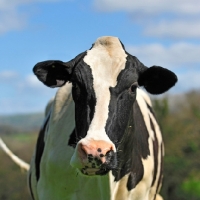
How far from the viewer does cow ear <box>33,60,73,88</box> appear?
8.77m

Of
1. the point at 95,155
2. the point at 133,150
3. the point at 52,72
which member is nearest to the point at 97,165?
the point at 95,155

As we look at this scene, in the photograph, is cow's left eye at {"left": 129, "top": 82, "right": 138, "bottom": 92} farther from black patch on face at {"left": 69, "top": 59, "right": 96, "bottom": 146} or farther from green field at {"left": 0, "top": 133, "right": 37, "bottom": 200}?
green field at {"left": 0, "top": 133, "right": 37, "bottom": 200}

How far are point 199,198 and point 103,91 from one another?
199ft

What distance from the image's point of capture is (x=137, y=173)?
973 centimetres

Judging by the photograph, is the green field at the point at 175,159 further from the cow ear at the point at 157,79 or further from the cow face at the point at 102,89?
the cow face at the point at 102,89

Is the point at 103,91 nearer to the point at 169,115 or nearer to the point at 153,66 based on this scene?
the point at 153,66

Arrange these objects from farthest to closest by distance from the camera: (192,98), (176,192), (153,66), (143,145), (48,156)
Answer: (192,98) < (176,192) < (143,145) < (48,156) < (153,66)

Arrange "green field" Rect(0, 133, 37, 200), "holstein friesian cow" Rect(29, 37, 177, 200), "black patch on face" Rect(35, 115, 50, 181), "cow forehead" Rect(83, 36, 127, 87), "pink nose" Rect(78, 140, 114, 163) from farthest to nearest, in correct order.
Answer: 1. "green field" Rect(0, 133, 37, 200)
2. "black patch on face" Rect(35, 115, 50, 181)
3. "cow forehead" Rect(83, 36, 127, 87)
4. "holstein friesian cow" Rect(29, 37, 177, 200)
5. "pink nose" Rect(78, 140, 114, 163)

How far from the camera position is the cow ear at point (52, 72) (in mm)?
8773

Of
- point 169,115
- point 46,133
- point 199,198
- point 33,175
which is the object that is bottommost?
point 199,198

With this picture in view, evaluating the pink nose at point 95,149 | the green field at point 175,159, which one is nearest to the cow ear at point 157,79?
the pink nose at point 95,149

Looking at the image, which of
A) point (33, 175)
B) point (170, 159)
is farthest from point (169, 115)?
point (33, 175)

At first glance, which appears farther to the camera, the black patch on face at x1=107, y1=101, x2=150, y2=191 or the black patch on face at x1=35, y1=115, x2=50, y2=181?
the black patch on face at x1=35, y1=115, x2=50, y2=181

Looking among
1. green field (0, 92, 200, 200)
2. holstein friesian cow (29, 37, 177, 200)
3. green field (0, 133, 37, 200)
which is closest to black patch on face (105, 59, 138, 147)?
holstein friesian cow (29, 37, 177, 200)
